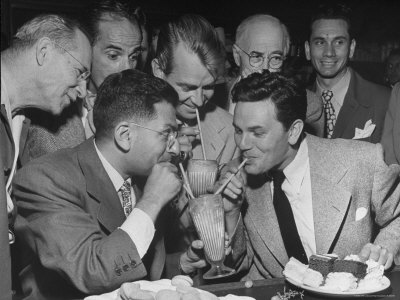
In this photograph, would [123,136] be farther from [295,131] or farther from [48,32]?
[295,131]

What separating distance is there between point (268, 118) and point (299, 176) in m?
0.38

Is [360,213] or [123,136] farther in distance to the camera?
[360,213]

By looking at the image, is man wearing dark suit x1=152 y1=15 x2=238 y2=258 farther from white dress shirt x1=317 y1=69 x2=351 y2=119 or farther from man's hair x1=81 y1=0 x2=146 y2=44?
white dress shirt x1=317 y1=69 x2=351 y2=119

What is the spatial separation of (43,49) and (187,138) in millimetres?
889

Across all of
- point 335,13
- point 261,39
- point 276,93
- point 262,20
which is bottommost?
point 276,93

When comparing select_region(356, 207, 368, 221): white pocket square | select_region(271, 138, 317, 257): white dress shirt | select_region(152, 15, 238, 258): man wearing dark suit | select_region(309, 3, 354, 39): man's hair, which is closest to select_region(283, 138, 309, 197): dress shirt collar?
select_region(271, 138, 317, 257): white dress shirt

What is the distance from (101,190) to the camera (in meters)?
2.38

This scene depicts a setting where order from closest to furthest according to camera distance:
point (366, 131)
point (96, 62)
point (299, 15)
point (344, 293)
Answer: point (344, 293) < point (96, 62) < point (366, 131) < point (299, 15)

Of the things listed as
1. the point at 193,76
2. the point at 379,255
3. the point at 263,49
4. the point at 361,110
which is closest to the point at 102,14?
the point at 193,76

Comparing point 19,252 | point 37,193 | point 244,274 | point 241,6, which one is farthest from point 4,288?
point 241,6

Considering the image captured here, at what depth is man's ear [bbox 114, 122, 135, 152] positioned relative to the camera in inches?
98.3

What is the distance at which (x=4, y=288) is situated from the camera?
4.45 ft

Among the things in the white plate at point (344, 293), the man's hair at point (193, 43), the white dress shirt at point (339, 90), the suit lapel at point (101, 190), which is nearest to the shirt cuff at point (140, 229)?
the suit lapel at point (101, 190)

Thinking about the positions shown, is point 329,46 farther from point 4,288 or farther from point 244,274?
point 4,288
